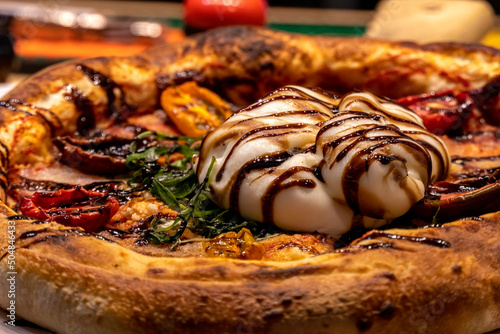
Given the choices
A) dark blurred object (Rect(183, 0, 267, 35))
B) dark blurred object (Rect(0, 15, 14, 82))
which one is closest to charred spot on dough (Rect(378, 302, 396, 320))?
dark blurred object (Rect(183, 0, 267, 35))

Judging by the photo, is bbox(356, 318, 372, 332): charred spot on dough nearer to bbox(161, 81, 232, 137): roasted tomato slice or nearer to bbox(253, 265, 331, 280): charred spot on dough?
bbox(253, 265, 331, 280): charred spot on dough

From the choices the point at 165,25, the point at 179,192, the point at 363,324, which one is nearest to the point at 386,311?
the point at 363,324

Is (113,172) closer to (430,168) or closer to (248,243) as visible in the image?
(248,243)

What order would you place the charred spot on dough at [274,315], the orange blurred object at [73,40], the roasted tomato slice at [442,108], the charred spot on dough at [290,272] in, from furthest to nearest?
the orange blurred object at [73,40]
the roasted tomato slice at [442,108]
the charred spot on dough at [290,272]
the charred spot on dough at [274,315]

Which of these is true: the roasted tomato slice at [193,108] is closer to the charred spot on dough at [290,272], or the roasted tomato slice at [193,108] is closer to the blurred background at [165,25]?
the charred spot on dough at [290,272]

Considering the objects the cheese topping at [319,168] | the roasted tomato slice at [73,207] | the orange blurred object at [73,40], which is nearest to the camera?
the cheese topping at [319,168]

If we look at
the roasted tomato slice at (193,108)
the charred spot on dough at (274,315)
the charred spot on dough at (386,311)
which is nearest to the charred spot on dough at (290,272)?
the charred spot on dough at (274,315)

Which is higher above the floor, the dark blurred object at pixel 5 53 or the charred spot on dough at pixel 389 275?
the charred spot on dough at pixel 389 275
